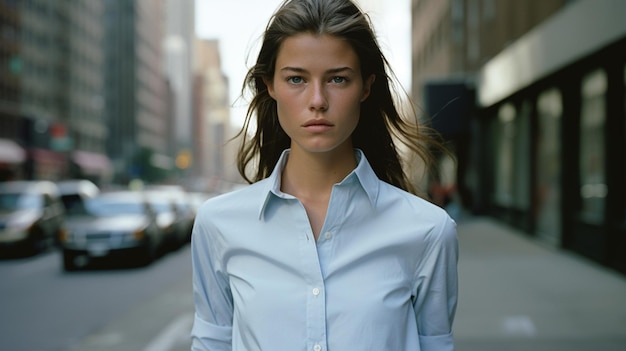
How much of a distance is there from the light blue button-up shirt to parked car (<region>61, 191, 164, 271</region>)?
14.2 metres

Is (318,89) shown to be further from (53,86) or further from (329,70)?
(53,86)

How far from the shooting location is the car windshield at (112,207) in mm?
17062

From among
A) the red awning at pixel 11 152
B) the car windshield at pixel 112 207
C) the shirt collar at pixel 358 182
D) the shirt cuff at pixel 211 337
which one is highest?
the red awning at pixel 11 152

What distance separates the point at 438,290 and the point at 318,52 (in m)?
0.73

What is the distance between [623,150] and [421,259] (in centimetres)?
1173

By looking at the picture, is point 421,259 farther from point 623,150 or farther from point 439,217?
point 623,150

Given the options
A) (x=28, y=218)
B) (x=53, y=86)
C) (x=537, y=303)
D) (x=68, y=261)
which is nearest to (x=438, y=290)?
(x=537, y=303)

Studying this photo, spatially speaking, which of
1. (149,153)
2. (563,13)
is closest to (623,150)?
(563,13)

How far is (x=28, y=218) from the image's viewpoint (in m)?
18.7

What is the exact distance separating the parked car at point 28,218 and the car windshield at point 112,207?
1.27m

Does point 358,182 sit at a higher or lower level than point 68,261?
higher

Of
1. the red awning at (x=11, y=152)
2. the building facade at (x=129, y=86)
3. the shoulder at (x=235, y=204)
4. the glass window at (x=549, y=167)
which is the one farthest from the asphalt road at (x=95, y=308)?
the building facade at (x=129, y=86)

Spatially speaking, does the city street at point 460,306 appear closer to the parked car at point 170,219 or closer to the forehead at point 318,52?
the parked car at point 170,219

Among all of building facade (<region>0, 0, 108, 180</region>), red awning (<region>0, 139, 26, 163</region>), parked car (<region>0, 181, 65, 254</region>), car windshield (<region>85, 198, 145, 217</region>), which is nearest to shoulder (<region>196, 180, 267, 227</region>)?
car windshield (<region>85, 198, 145, 217</region>)
